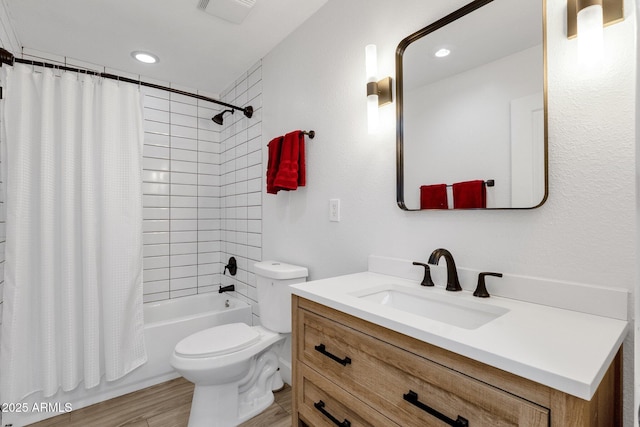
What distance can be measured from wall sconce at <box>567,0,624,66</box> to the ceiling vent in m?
1.48

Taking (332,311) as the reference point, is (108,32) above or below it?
above

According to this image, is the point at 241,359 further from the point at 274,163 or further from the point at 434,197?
the point at 434,197

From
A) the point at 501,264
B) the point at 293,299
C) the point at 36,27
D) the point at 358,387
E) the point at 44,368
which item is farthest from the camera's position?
the point at 36,27

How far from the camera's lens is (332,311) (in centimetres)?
100

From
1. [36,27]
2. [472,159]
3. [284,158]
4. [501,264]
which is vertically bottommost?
[501,264]

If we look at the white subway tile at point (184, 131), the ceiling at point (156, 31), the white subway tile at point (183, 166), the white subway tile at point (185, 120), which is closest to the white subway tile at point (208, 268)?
the white subway tile at point (183, 166)

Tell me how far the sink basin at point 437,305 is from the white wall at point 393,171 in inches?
6.4

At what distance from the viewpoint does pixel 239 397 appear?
68.3 inches

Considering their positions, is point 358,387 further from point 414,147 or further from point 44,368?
point 44,368

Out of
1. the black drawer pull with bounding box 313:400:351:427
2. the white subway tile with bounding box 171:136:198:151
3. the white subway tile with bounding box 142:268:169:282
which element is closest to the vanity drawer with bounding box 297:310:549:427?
the black drawer pull with bounding box 313:400:351:427

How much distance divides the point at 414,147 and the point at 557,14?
58 cm

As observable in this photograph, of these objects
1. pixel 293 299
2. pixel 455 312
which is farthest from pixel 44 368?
pixel 455 312

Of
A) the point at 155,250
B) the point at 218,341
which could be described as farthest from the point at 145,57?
the point at 218,341

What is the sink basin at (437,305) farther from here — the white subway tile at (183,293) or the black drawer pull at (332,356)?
the white subway tile at (183,293)
